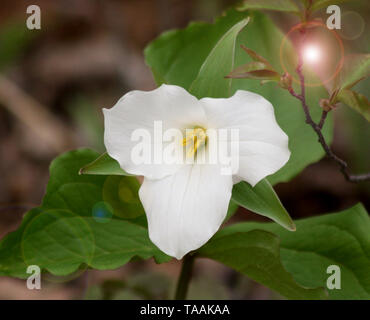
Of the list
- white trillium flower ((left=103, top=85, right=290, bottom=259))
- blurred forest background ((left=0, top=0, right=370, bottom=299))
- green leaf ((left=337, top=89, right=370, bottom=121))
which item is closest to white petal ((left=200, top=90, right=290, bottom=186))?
white trillium flower ((left=103, top=85, right=290, bottom=259))

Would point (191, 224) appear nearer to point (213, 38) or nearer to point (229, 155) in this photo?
point (229, 155)

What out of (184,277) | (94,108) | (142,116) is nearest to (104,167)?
(142,116)

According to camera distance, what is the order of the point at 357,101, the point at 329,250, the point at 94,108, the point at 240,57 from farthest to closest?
the point at 94,108
the point at 240,57
the point at 329,250
the point at 357,101

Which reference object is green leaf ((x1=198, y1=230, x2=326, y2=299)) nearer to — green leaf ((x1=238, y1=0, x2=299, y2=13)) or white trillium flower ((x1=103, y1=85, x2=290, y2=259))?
white trillium flower ((x1=103, y1=85, x2=290, y2=259))

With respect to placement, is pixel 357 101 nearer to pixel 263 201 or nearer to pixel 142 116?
pixel 263 201

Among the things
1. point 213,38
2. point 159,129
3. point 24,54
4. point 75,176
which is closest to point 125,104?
point 159,129

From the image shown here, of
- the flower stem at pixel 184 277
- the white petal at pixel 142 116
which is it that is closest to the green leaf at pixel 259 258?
the flower stem at pixel 184 277
